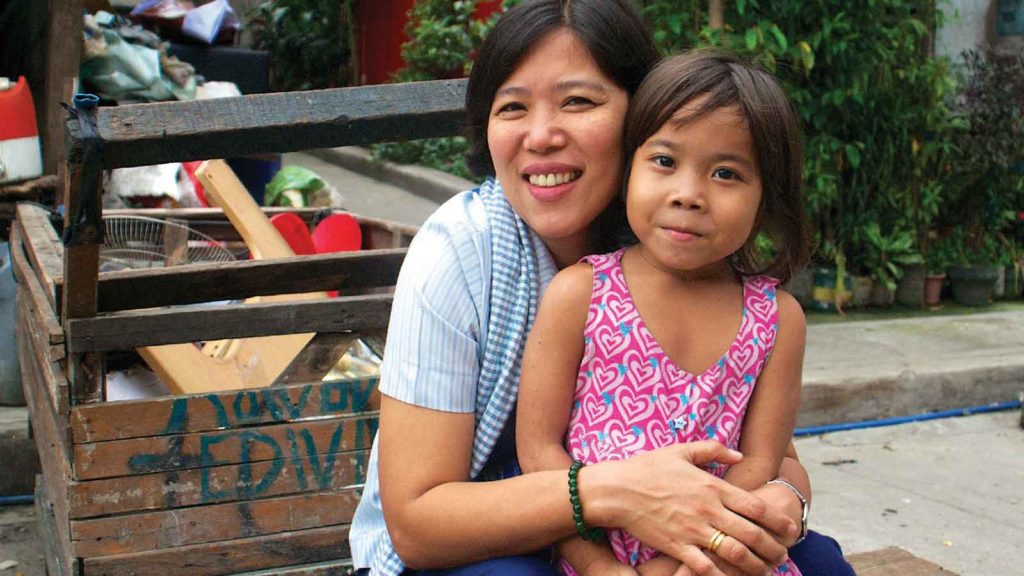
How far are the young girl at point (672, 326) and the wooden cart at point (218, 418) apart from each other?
2.17ft

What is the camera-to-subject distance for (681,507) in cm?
161

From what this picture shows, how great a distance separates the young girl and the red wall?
8.73 m

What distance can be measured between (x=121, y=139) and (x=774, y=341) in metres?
1.14

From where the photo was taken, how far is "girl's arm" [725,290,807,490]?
5.80ft

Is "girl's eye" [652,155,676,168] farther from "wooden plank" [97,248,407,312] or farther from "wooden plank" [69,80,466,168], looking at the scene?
"wooden plank" [97,248,407,312]

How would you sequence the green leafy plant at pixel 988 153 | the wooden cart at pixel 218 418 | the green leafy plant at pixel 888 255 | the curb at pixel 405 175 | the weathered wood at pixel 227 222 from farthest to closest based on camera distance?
1. the curb at pixel 405 175
2. the green leafy plant at pixel 988 153
3. the green leafy plant at pixel 888 255
4. the weathered wood at pixel 227 222
5. the wooden cart at pixel 218 418

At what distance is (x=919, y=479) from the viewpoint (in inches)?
188

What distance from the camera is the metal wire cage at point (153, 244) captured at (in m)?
4.42

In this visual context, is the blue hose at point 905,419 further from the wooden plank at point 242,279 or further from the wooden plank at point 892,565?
the wooden plank at point 242,279

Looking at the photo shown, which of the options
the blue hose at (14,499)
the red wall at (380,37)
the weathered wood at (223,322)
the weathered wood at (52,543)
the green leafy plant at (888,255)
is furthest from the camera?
the red wall at (380,37)

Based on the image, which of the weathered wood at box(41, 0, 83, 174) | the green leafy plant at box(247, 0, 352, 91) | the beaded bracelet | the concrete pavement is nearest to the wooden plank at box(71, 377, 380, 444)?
the beaded bracelet

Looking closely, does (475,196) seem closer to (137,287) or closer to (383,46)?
(137,287)

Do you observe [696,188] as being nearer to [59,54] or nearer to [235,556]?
[235,556]

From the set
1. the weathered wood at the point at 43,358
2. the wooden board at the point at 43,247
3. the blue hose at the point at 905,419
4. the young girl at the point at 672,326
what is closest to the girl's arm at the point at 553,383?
the young girl at the point at 672,326
